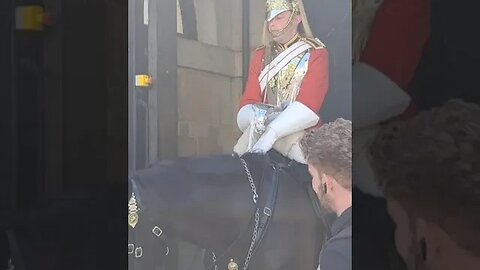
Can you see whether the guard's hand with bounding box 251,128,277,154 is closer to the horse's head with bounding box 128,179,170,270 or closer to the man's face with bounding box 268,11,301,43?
the man's face with bounding box 268,11,301,43

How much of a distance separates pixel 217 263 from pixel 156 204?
266 mm

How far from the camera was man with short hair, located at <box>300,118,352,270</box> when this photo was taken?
2031 mm

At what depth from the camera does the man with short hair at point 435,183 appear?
1.97 metres

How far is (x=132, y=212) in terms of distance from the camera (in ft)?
7.46

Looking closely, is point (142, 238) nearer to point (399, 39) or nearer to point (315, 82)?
point (315, 82)

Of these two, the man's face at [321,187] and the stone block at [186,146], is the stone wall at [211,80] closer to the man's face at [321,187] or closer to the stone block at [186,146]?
the stone block at [186,146]

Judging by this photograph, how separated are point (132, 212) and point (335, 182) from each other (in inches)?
26.0
